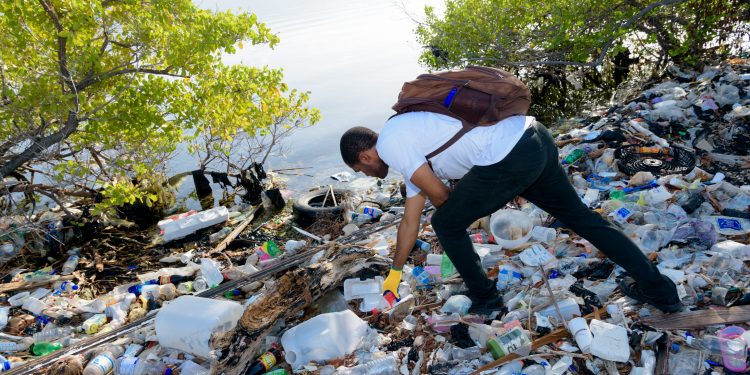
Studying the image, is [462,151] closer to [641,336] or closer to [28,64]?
[641,336]

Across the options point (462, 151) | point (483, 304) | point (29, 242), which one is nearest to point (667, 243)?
point (483, 304)

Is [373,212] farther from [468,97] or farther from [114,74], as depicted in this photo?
[468,97]

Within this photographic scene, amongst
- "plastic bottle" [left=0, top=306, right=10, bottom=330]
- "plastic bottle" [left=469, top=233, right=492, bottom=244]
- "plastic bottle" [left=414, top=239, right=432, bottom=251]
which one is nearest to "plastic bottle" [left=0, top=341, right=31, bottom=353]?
"plastic bottle" [left=0, top=306, right=10, bottom=330]

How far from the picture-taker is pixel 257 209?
22.2 ft

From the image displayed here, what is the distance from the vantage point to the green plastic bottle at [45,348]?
365cm

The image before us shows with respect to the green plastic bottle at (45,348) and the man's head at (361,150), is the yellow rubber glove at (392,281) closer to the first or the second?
the man's head at (361,150)

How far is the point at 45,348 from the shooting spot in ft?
12.0

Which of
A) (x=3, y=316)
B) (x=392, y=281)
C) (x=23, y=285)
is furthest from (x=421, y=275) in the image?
(x=23, y=285)

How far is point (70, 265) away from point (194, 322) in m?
3.14

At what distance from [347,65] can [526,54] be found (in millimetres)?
5058

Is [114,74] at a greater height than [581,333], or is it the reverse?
[114,74]

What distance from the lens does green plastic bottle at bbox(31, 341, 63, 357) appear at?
12.0 ft

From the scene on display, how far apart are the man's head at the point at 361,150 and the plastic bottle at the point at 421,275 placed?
1289 millimetres

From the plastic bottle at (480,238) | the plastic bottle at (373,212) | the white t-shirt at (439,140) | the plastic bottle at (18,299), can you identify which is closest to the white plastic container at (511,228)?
the plastic bottle at (480,238)
